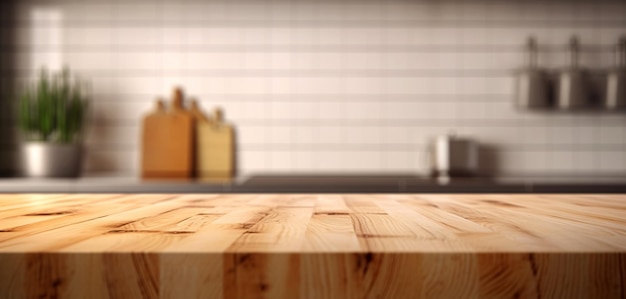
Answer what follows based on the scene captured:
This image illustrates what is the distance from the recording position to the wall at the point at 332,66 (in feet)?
7.14

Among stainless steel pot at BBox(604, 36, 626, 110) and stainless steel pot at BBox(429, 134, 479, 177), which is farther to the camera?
stainless steel pot at BBox(604, 36, 626, 110)

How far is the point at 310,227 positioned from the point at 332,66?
183 cm

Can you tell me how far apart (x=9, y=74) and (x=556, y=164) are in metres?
2.43

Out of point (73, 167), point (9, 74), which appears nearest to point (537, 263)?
point (73, 167)

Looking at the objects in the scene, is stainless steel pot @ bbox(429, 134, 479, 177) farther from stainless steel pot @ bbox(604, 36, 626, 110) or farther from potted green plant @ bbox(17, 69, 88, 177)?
potted green plant @ bbox(17, 69, 88, 177)

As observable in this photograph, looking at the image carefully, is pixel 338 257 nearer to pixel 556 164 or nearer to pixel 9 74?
pixel 556 164

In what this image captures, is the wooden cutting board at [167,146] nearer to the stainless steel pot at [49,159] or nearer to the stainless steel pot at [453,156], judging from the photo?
the stainless steel pot at [49,159]

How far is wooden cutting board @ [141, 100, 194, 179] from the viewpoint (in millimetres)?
2078

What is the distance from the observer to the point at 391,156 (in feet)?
7.13

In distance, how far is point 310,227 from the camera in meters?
0.41

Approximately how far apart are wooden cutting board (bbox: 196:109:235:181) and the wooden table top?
150 cm

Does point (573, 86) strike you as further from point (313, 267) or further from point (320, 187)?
point (313, 267)

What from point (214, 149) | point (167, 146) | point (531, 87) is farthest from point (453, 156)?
point (167, 146)

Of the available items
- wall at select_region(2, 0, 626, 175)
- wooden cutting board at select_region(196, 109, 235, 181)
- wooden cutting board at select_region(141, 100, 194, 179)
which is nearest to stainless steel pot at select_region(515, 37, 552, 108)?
wall at select_region(2, 0, 626, 175)
